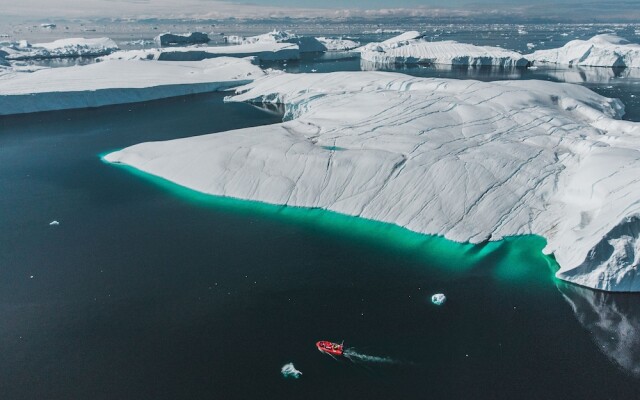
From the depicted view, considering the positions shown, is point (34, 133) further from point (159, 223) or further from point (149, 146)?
point (159, 223)

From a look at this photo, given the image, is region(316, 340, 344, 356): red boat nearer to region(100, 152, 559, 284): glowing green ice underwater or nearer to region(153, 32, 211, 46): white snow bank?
region(100, 152, 559, 284): glowing green ice underwater

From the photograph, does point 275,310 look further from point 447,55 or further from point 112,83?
point 447,55

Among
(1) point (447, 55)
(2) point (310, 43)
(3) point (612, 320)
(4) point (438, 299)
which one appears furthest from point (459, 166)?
(2) point (310, 43)

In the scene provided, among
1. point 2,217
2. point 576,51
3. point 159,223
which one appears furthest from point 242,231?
point 576,51

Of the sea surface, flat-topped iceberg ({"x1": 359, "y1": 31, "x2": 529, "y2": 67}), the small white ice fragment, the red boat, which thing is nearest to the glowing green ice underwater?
the sea surface

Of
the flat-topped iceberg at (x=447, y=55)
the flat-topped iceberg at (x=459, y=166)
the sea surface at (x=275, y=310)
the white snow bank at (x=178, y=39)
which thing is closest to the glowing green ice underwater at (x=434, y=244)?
the sea surface at (x=275, y=310)

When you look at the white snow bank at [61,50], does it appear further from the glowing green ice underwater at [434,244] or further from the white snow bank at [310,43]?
the glowing green ice underwater at [434,244]
